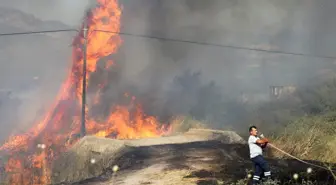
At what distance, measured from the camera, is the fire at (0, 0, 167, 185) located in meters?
22.3

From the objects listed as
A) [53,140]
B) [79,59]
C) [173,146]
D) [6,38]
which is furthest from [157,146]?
[6,38]

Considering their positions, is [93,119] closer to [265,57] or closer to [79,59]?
[79,59]

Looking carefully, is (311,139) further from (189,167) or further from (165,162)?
(165,162)

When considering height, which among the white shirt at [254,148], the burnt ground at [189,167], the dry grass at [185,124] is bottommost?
the burnt ground at [189,167]

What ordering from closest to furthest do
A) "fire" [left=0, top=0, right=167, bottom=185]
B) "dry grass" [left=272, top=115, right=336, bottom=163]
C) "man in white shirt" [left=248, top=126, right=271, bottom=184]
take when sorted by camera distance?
1. "man in white shirt" [left=248, top=126, right=271, bottom=184]
2. "dry grass" [left=272, top=115, right=336, bottom=163]
3. "fire" [left=0, top=0, right=167, bottom=185]

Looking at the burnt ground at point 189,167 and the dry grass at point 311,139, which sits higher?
the dry grass at point 311,139

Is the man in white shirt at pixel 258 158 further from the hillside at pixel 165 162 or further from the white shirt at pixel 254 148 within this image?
the hillside at pixel 165 162

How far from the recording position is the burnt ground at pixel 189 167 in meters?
11.6

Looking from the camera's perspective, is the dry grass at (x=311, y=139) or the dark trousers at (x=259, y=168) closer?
A: the dark trousers at (x=259, y=168)

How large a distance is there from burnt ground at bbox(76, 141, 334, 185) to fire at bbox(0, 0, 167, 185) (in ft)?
23.0

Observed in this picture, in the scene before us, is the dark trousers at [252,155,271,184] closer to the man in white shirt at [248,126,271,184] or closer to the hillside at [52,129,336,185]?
the man in white shirt at [248,126,271,184]

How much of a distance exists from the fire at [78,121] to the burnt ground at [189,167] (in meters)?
7.02

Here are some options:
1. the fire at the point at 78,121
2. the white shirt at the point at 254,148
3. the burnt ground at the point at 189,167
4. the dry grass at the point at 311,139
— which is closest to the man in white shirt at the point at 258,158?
the white shirt at the point at 254,148

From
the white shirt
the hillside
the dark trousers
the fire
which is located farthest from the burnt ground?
the fire
